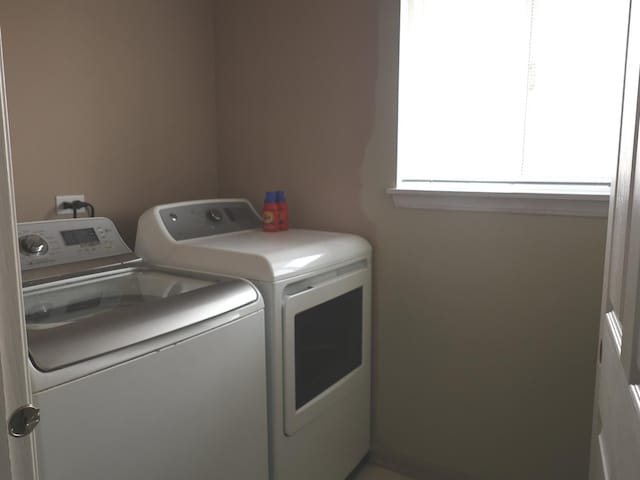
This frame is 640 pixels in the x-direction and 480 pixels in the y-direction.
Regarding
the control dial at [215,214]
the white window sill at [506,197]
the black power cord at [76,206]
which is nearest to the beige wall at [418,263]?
the white window sill at [506,197]

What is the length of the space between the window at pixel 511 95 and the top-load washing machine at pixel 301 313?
479mm

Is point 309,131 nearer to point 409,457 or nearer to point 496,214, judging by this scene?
point 496,214

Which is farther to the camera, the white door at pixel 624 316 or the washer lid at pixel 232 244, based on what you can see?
the washer lid at pixel 232 244

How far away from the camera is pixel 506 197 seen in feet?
5.52

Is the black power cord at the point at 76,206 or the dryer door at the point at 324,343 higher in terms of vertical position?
the black power cord at the point at 76,206

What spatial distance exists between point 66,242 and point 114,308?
0.41 metres

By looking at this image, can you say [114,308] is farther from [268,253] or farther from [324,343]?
[324,343]

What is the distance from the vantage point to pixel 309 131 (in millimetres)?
2080

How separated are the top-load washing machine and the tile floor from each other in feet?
0.31

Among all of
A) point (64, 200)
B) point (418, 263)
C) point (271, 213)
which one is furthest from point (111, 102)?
point (418, 263)

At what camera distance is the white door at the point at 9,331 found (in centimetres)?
54

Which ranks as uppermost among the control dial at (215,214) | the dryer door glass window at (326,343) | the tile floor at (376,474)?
the control dial at (215,214)

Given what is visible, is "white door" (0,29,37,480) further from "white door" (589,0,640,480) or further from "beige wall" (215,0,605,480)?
"beige wall" (215,0,605,480)

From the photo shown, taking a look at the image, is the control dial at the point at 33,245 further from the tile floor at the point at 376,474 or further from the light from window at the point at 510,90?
the tile floor at the point at 376,474
